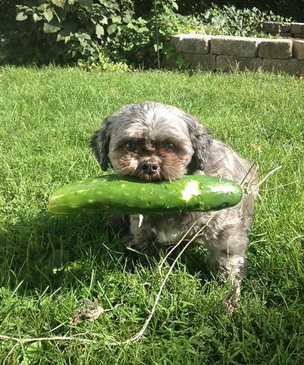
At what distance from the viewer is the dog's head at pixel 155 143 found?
2.80m

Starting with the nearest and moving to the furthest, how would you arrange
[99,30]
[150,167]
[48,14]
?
[150,167], [48,14], [99,30]

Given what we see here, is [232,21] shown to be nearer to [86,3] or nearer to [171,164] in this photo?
[86,3]

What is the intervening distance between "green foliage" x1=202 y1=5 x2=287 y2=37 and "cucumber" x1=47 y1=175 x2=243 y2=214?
970 cm

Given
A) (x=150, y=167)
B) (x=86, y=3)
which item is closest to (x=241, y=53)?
(x=86, y=3)

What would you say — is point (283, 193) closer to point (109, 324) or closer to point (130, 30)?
point (109, 324)

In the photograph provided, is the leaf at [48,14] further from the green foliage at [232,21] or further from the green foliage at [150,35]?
the green foliage at [232,21]

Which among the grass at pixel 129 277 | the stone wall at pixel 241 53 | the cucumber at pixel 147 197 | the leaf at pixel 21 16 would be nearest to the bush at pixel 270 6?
the stone wall at pixel 241 53

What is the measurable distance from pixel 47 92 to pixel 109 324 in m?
5.30

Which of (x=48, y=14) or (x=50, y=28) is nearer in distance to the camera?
(x=48, y=14)

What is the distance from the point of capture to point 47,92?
23.6 ft

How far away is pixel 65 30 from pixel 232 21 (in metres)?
5.18

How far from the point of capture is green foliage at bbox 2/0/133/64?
956 cm

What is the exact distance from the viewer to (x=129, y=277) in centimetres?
304

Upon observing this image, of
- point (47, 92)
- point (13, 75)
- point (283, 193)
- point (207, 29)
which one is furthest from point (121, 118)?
point (207, 29)
